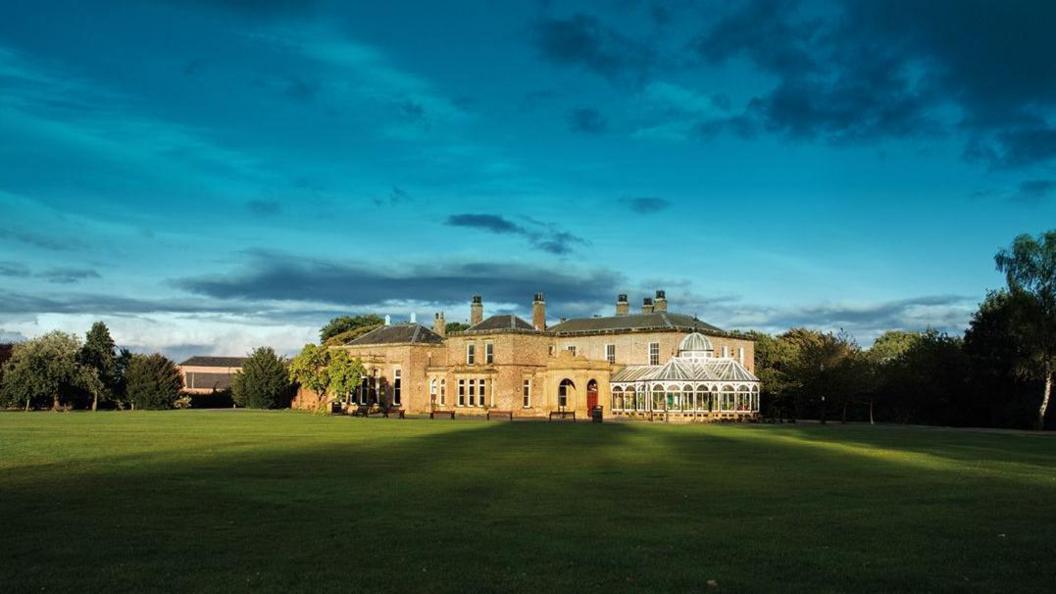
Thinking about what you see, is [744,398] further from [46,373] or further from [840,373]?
[46,373]

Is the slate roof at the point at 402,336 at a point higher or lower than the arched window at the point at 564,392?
higher

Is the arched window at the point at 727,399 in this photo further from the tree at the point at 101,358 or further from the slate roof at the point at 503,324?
the tree at the point at 101,358

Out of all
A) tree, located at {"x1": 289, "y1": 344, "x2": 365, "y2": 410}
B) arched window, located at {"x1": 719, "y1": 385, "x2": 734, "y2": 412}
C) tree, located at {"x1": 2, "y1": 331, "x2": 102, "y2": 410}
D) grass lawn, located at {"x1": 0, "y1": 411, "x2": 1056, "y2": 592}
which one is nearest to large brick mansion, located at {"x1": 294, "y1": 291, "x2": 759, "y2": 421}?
arched window, located at {"x1": 719, "y1": 385, "x2": 734, "y2": 412}

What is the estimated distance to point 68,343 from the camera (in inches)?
2751

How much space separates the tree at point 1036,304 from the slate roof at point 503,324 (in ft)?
105

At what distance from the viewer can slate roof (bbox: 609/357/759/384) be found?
58.9 metres

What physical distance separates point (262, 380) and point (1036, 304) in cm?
5882

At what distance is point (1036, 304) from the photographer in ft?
169

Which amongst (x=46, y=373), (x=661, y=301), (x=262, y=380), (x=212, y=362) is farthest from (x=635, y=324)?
(x=212, y=362)

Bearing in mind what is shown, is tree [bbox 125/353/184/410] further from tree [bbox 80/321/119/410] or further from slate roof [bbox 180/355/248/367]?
slate roof [bbox 180/355/248/367]

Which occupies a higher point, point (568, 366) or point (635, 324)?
point (635, 324)

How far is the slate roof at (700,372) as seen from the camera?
58906mm

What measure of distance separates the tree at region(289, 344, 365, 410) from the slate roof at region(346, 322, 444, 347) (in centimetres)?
399

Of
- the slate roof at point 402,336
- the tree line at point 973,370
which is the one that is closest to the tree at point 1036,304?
the tree line at point 973,370
